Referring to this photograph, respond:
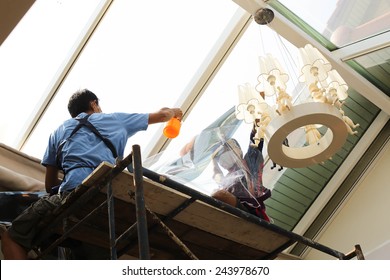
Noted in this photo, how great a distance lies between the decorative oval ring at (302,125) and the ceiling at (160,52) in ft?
2.12

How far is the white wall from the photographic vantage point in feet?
19.0

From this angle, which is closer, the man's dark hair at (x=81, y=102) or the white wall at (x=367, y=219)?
the man's dark hair at (x=81, y=102)

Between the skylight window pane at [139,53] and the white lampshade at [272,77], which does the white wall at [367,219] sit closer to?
the skylight window pane at [139,53]

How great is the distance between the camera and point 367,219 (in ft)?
19.5

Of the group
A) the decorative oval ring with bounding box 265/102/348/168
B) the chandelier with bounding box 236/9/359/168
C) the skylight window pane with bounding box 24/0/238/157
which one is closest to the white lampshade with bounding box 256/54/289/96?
the chandelier with bounding box 236/9/359/168

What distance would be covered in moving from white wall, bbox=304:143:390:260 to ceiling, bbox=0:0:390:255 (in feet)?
3.13

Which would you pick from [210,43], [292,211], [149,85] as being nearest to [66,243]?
[149,85]

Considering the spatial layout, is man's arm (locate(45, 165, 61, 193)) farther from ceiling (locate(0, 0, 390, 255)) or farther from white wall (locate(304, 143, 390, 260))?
white wall (locate(304, 143, 390, 260))

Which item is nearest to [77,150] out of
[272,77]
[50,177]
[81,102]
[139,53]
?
[50,177]

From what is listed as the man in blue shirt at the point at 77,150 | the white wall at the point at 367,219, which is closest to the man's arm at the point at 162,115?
the man in blue shirt at the point at 77,150

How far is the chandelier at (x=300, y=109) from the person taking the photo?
10.6ft

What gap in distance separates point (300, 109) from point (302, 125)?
0.31ft

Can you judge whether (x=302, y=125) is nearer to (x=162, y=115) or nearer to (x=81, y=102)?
(x=162, y=115)

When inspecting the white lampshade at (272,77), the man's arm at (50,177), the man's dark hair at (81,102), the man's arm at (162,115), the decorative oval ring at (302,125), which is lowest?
the man's arm at (50,177)
